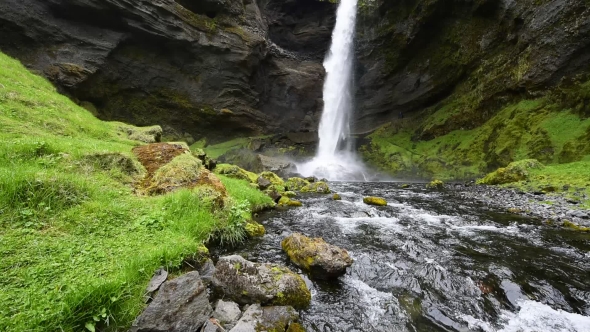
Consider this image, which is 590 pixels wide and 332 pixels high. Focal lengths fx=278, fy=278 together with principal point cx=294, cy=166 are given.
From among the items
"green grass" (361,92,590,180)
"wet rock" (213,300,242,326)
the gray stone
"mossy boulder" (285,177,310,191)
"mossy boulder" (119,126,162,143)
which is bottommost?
"wet rock" (213,300,242,326)

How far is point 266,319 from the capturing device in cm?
408

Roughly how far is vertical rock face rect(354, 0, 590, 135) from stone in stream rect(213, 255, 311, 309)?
33518mm

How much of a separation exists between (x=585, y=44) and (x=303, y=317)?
3470 centimetres

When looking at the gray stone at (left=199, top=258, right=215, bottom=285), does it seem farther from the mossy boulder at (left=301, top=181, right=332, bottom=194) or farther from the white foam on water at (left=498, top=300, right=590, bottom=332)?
the mossy boulder at (left=301, top=181, right=332, bottom=194)

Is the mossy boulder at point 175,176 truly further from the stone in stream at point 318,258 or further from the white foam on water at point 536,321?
the white foam on water at point 536,321

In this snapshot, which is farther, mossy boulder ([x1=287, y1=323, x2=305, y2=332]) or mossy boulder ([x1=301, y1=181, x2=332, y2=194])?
mossy boulder ([x1=301, y1=181, x2=332, y2=194])

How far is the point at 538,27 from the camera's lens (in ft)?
91.1

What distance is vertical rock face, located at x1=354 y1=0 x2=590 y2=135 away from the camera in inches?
1029

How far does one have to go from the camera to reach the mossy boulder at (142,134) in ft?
51.3

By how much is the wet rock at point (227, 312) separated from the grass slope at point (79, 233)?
106cm

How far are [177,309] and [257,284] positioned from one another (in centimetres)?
144

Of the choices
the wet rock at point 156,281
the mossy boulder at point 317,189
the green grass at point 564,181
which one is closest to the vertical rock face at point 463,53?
the green grass at point 564,181

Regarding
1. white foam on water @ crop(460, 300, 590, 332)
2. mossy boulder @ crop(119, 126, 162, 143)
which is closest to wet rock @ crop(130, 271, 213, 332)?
white foam on water @ crop(460, 300, 590, 332)

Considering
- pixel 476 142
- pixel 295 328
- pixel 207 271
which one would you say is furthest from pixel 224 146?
pixel 295 328
